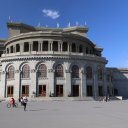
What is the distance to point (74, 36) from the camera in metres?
59.8

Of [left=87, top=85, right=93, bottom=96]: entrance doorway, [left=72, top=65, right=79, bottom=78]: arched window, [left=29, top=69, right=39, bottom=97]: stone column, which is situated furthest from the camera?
[left=87, top=85, right=93, bottom=96]: entrance doorway

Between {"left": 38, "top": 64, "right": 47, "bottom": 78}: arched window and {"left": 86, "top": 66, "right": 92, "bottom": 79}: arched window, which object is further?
{"left": 86, "top": 66, "right": 92, "bottom": 79}: arched window

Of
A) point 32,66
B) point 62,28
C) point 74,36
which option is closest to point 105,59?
point 74,36

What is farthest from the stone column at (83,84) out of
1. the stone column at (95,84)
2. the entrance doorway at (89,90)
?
the stone column at (95,84)

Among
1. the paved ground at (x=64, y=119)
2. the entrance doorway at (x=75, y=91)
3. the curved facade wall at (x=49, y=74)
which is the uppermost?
the curved facade wall at (x=49, y=74)

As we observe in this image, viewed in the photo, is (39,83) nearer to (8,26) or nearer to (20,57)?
(20,57)

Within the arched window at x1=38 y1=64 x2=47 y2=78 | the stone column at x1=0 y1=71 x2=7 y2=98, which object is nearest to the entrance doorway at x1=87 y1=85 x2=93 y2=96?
the arched window at x1=38 y1=64 x2=47 y2=78

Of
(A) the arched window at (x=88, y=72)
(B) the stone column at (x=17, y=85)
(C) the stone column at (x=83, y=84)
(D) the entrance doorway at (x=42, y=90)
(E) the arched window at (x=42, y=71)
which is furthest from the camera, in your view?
(A) the arched window at (x=88, y=72)

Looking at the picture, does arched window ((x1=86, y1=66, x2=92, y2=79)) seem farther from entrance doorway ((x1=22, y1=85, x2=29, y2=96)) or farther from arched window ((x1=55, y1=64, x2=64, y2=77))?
entrance doorway ((x1=22, y1=85, x2=29, y2=96))

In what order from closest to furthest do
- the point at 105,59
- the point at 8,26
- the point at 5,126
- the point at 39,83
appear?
the point at 5,126
the point at 39,83
the point at 105,59
the point at 8,26

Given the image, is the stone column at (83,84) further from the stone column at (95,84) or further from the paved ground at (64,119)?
the paved ground at (64,119)

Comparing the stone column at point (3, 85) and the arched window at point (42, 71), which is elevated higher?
the arched window at point (42, 71)

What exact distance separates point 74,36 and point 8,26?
19.7 meters

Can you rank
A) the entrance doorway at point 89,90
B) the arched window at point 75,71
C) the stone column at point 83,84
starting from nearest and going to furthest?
the stone column at point 83,84 → the arched window at point 75,71 → the entrance doorway at point 89,90
